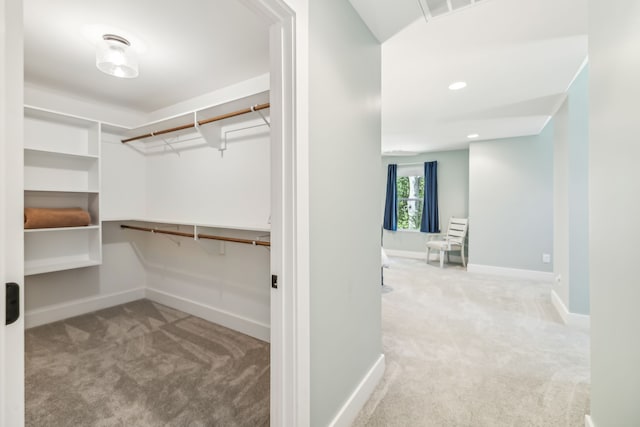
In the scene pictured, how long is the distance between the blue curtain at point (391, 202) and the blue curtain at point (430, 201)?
2.20ft

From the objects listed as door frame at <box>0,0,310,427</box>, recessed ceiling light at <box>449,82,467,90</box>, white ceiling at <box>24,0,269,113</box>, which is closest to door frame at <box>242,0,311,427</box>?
door frame at <box>0,0,310,427</box>

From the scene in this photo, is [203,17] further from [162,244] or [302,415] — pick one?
[162,244]

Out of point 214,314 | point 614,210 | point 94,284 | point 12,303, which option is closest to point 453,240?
point 214,314

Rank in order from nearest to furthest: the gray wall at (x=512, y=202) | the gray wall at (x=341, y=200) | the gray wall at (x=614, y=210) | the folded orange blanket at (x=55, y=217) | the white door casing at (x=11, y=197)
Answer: the white door casing at (x=11, y=197) < the gray wall at (x=614, y=210) < the gray wall at (x=341, y=200) < the folded orange blanket at (x=55, y=217) < the gray wall at (x=512, y=202)

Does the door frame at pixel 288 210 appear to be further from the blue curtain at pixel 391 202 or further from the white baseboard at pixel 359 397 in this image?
the blue curtain at pixel 391 202

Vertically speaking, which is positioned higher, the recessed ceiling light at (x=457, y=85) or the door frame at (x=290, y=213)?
the recessed ceiling light at (x=457, y=85)

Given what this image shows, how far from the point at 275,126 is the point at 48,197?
301cm

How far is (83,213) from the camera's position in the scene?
288 centimetres

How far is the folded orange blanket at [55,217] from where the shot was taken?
2.54m

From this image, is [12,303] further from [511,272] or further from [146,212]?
[511,272]

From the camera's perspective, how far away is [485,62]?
238cm

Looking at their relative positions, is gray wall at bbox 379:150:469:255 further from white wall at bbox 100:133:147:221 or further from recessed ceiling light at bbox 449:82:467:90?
white wall at bbox 100:133:147:221

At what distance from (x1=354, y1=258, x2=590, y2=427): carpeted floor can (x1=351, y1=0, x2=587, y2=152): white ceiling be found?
2.31m

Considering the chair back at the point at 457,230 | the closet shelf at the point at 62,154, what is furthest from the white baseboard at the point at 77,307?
the chair back at the point at 457,230
